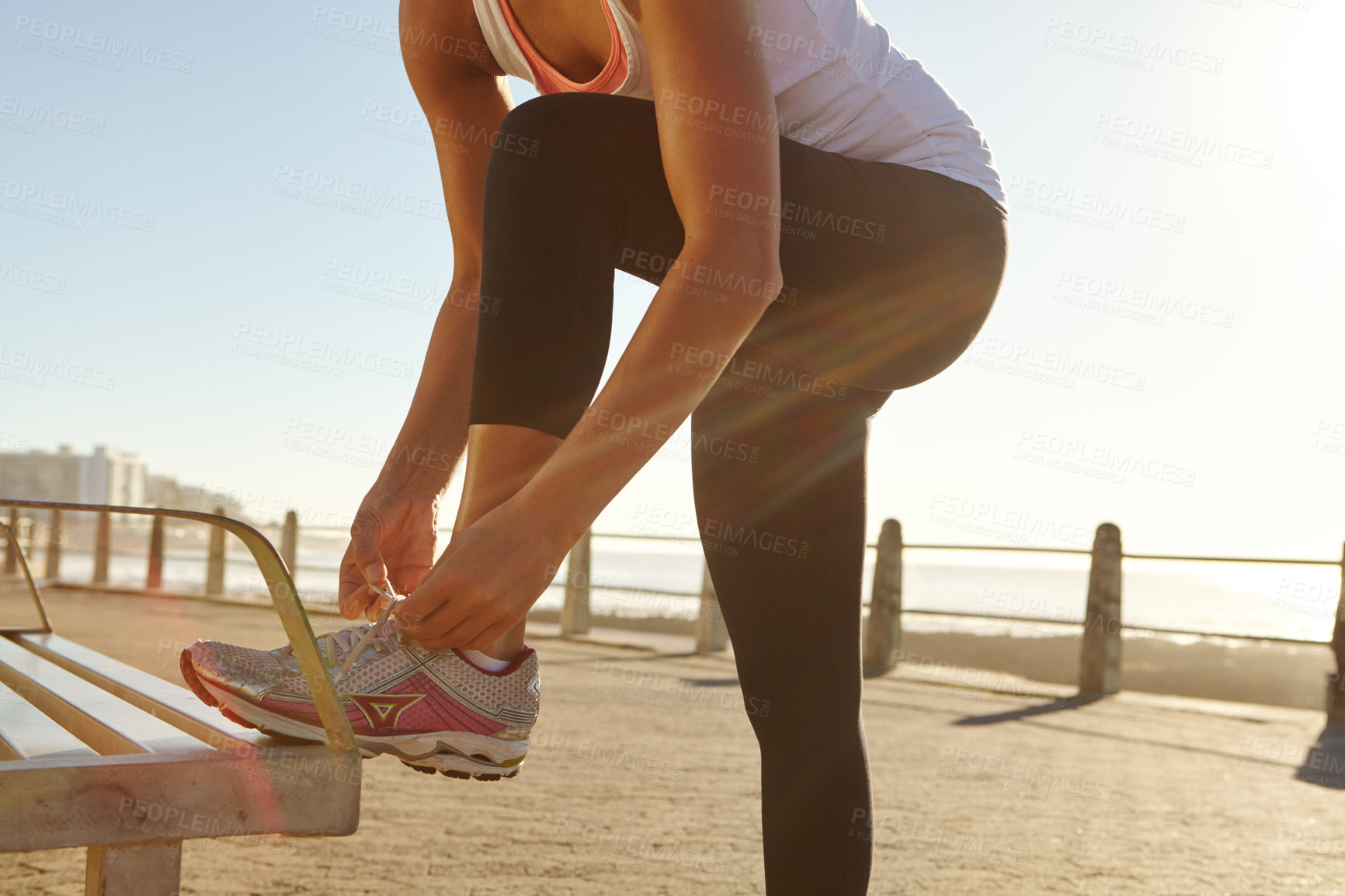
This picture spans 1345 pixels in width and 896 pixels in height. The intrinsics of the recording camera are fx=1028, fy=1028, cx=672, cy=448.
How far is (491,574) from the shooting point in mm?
849

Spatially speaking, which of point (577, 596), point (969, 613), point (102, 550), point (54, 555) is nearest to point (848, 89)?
point (969, 613)

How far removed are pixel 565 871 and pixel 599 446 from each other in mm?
1804

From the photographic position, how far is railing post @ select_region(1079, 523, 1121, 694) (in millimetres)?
7484

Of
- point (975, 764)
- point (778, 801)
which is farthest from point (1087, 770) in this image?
point (778, 801)

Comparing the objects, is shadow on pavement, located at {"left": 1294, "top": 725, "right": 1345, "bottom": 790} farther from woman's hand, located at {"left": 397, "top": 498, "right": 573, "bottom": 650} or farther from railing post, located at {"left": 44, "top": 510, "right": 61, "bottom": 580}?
railing post, located at {"left": 44, "top": 510, "right": 61, "bottom": 580}

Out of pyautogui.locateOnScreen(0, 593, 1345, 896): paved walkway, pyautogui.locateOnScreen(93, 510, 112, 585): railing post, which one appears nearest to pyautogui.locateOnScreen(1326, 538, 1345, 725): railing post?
pyautogui.locateOnScreen(0, 593, 1345, 896): paved walkway

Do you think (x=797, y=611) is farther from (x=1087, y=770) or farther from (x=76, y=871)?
(x=1087, y=770)

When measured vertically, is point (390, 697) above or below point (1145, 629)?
above

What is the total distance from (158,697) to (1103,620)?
7.41m

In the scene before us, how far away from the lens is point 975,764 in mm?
4309

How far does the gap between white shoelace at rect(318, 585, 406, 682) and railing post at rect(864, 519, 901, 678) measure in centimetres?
790

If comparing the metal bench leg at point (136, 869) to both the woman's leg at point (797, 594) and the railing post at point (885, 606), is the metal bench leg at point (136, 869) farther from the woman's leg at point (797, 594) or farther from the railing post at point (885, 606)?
the railing post at point (885, 606)

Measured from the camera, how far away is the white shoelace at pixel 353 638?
994mm

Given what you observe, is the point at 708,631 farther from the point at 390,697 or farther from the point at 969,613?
the point at 390,697
